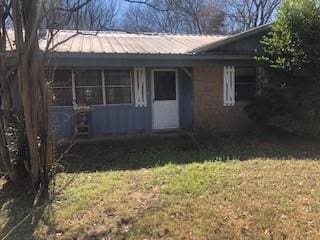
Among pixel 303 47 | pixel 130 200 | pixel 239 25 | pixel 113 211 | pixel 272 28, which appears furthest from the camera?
pixel 239 25

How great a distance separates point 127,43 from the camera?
1388 cm

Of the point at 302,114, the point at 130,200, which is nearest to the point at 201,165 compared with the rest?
the point at 130,200

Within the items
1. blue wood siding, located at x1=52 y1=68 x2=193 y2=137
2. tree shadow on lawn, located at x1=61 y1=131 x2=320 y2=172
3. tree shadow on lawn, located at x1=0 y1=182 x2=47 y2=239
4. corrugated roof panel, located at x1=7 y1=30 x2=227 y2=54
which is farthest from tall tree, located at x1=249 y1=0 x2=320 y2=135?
tree shadow on lawn, located at x1=0 y1=182 x2=47 y2=239

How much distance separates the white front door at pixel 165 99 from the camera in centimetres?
1371

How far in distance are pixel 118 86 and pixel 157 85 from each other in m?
1.38

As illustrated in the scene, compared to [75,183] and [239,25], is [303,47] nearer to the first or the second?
[75,183]

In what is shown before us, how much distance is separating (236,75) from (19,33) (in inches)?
359

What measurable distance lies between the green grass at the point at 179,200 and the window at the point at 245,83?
5.02 m

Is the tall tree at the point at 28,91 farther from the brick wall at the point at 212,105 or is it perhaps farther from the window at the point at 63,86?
the brick wall at the point at 212,105

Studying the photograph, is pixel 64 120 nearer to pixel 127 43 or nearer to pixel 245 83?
pixel 127 43

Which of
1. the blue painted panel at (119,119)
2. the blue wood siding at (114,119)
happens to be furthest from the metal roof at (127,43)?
the blue painted panel at (119,119)

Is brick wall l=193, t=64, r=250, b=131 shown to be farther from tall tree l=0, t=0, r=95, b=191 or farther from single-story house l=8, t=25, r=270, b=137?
tall tree l=0, t=0, r=95, b=191

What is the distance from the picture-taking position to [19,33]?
244 inches

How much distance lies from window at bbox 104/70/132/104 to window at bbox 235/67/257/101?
12.2ft
